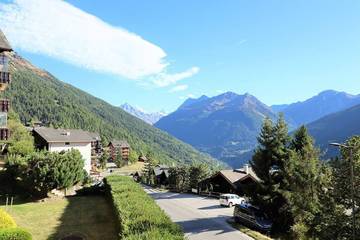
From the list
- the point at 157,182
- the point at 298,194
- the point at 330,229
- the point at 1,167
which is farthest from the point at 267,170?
the point at 157,182

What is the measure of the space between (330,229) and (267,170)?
16.3 metres

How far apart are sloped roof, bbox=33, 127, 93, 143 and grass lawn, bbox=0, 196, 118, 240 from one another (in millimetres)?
47889

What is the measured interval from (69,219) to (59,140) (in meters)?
58.4

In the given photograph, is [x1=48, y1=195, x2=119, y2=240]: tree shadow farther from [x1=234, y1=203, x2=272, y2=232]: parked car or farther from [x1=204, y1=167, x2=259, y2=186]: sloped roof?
[x1=204, y1=167, x2=259, y2=186]: sloped roof

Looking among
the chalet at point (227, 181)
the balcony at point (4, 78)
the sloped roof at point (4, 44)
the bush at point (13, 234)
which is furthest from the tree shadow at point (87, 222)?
the chalet at point (227, 181)

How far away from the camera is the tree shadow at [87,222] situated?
26.2 meters

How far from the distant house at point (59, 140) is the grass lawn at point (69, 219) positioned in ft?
153

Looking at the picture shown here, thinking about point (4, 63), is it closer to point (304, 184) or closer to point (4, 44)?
point (4, 44)

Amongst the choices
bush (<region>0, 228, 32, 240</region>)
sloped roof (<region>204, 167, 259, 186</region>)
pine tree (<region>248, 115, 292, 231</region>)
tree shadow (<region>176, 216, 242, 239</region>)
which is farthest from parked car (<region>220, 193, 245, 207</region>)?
bush (<region>0, 228, 32, 240</region>)

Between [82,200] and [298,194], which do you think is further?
[82,200]

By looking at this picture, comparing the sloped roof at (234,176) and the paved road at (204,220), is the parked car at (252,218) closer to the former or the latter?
the paved road at (204,220)

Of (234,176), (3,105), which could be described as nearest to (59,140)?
(234,176)

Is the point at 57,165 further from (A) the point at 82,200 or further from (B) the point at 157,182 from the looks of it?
(B) the point at 157,182

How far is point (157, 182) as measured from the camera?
111 metres
